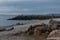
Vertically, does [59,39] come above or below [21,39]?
above

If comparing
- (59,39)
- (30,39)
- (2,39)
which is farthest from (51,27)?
(59,39)

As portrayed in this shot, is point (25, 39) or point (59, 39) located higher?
point (59, 39)

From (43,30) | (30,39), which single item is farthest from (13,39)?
(43,30)

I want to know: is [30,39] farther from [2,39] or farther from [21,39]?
[2,39]

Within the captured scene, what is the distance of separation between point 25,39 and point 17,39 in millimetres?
597

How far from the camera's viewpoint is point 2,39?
17312mm

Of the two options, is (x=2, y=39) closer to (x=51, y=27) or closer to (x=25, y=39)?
(x=25, y=39)

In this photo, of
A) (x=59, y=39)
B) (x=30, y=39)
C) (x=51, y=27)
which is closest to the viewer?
(x=59, y=39)

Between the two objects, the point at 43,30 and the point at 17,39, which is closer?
the point at 17,39

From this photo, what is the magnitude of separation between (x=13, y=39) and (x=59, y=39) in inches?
367

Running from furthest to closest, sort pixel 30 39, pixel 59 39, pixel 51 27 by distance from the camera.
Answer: pixel 51 27, pixel 30 39, pixel 59 39

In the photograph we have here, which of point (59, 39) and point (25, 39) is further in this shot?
point (25, 39)

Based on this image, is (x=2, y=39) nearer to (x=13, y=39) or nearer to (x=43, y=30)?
(x=13, y=39)

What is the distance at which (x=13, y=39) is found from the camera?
17.0m
